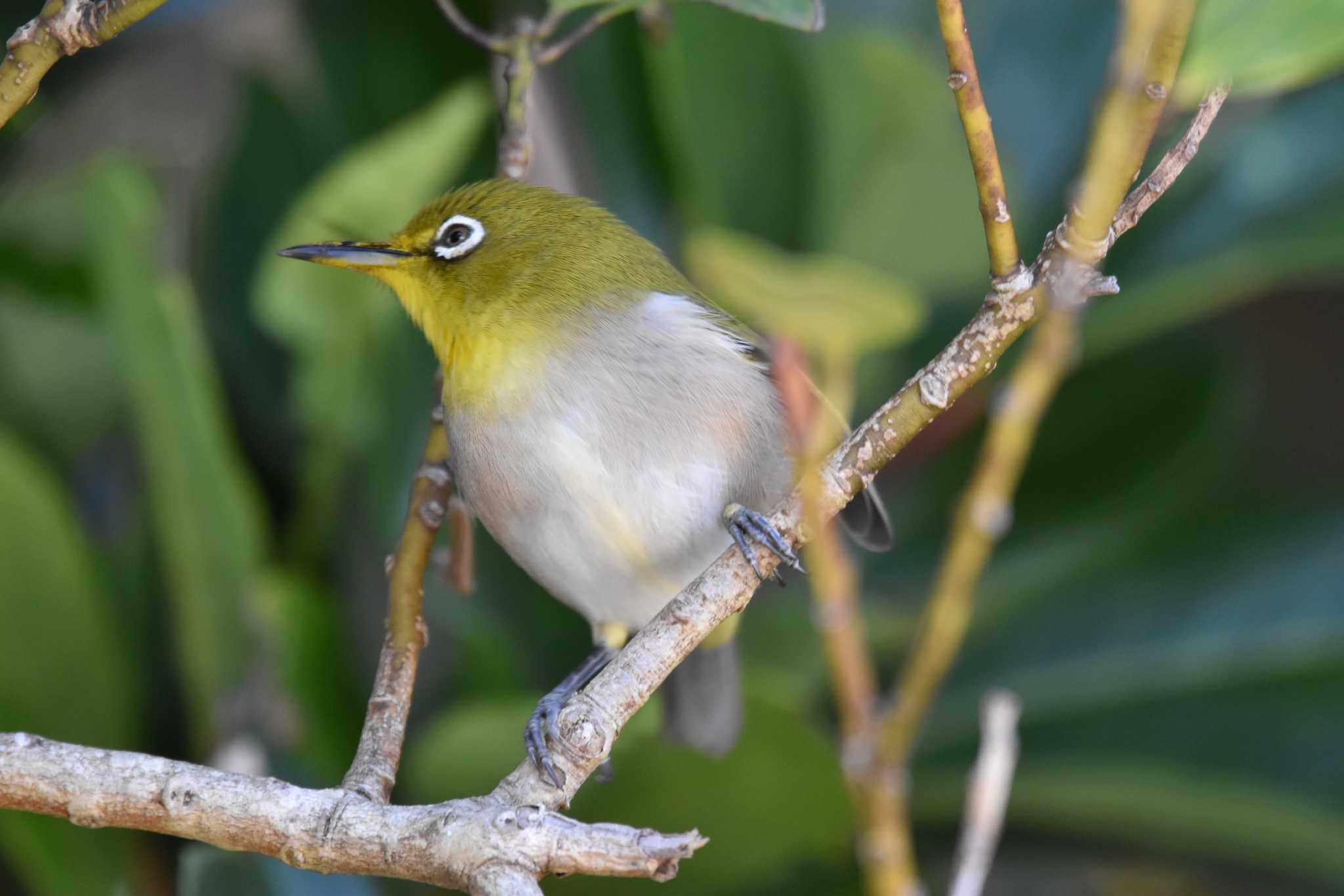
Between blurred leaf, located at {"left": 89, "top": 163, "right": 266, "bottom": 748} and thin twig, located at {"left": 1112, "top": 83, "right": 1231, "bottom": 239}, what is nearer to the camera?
thin twig, located at {"left": 1112, "top": 83, "right": 1231, "bottom": 239}

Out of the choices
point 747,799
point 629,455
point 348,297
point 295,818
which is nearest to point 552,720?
point 295,818

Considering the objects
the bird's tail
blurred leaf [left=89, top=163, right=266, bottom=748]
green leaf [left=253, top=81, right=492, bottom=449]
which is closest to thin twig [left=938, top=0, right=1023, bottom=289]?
the bird's tail

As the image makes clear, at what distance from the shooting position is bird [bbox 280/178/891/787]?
1578mm

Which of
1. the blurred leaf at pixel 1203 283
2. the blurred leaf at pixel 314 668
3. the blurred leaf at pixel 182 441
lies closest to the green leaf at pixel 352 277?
the blurred leaf at pixel 182 441

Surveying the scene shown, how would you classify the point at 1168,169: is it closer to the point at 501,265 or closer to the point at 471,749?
the point at 501,265

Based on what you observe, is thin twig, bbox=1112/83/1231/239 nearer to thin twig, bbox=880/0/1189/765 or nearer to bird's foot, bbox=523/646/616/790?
thin twig, bbox=880/0/1189/765

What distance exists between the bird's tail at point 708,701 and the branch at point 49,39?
110 centimetres

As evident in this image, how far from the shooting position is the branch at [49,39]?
44.9 inches

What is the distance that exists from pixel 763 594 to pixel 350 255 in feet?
3.63

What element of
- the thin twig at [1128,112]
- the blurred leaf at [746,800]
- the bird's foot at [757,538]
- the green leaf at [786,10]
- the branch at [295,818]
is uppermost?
the green leaf at [786,10]

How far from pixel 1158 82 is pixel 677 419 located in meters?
0.83

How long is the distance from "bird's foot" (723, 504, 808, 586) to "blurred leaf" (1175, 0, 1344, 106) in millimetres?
522

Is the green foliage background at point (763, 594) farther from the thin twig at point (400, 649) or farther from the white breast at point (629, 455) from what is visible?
the thin twig at point (400, 649)

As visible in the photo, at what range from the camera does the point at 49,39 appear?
1.15 metres
